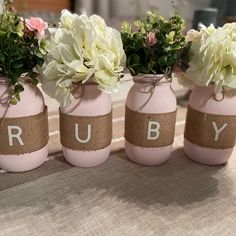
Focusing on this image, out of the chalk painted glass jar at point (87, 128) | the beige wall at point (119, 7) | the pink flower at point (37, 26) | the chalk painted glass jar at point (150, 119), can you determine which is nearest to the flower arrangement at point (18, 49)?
the pink flower at point (37, 26)

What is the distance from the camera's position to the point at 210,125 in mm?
698

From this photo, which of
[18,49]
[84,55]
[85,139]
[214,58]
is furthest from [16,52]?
[214,58]

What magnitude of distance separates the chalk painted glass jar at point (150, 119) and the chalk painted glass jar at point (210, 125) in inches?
2.3

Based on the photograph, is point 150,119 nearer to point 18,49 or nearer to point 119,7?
point 18,49

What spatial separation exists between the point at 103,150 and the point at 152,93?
0.56 feet

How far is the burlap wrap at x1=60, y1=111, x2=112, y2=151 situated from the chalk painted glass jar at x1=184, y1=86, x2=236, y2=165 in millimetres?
197

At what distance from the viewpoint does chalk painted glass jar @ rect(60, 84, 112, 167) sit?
65cm

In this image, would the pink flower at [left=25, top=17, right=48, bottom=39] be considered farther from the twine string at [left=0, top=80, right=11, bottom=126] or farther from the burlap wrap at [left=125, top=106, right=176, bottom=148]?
the burlap wrap at [left=125, top=106, right=176, bottom=148]

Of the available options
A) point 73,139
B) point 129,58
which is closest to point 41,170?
point 73,139

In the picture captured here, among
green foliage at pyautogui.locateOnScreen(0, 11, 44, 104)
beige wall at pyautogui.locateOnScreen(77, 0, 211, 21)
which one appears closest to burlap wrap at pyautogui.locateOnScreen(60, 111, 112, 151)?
green foliage at pyautogui.locateOnScreen(0, 11, 44, 104)

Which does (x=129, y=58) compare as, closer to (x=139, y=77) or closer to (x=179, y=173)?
(x=139, y=77)

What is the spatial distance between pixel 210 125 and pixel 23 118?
0.40 meters

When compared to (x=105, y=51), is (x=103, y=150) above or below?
below

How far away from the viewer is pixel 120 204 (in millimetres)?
592
